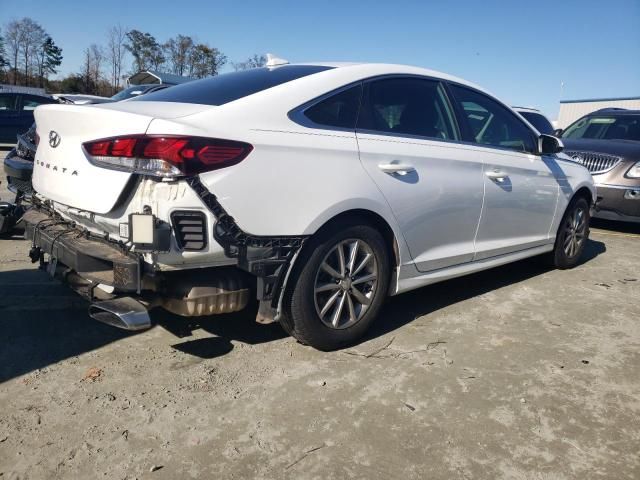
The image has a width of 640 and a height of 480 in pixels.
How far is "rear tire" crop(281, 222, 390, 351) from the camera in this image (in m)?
2.91

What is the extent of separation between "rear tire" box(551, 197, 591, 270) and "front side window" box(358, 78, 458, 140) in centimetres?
209

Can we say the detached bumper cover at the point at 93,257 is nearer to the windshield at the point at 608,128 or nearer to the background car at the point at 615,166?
the background car at the point at 615,166

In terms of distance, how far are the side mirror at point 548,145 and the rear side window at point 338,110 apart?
2.10 meters

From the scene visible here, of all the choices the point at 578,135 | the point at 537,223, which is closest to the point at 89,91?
the point at 578,135

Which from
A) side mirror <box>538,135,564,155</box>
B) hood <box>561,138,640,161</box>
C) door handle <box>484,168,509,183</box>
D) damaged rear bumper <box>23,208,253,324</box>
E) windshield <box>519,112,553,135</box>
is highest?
windshield <box>519,112,553,135</box>

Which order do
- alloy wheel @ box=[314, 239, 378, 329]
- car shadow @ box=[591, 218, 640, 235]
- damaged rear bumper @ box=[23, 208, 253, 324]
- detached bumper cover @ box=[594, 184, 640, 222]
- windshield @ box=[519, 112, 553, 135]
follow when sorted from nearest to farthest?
damaged rear bumper @ box=[23, 208, 253, 324] < alloy wheel @ box=[314, 239, 378, 329] < detached bumper cover @ box=[594, 184, 640, 222] < car shadow @ box=[591, 218, 640, 235] < windshield @ box=[519, 112, 553, 135]

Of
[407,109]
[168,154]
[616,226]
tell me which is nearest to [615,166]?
[616,226]

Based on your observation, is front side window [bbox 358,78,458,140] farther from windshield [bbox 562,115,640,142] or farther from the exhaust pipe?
windshield [bbox 562,115,640,142]

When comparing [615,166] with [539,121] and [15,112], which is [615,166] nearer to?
[539,121]

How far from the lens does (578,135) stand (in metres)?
8.96

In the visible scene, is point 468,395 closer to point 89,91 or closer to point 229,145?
point 229,145

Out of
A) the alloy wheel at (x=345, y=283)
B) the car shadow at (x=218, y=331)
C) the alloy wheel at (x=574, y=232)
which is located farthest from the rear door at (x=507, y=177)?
the car shadow at (x=218, y=331)

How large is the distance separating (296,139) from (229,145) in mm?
411

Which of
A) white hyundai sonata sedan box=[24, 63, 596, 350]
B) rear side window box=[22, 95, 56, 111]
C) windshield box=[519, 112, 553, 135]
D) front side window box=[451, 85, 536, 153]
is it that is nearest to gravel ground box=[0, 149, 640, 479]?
white hyundai sonata sedan box=[24, 63, 596, 350]
